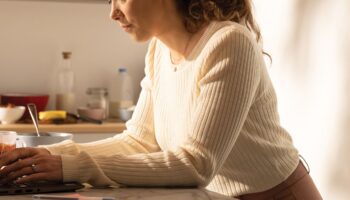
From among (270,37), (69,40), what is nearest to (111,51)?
(69,40)

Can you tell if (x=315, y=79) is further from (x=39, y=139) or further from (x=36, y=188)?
(x=36, y=188)

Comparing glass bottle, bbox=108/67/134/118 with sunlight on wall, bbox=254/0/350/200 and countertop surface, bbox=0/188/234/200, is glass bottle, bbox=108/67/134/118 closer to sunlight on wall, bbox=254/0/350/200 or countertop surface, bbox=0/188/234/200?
sunlight on wall, bbox=254/0/350/200

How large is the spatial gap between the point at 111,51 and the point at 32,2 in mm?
503

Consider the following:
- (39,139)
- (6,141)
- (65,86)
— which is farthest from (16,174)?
(65,86)

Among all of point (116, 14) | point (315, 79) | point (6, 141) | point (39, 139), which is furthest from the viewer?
point (315, 79)

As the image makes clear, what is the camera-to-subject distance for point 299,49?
273cm

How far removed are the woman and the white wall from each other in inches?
70.1

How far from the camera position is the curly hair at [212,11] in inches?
69.9

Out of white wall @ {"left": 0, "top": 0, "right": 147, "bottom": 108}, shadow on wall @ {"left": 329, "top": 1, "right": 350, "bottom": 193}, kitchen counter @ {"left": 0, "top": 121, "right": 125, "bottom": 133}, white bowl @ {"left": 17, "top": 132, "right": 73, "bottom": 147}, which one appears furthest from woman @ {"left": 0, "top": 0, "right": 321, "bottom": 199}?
white wall @ {"left": 0, "top": 0, "right": 147, "bottom": 108}

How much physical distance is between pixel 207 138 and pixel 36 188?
0.37 m

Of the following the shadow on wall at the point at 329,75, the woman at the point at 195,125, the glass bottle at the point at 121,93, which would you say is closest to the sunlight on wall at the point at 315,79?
the shadow on wall at the point at 329,75

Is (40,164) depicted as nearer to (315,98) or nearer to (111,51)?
(315,98)

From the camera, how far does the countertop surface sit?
1.30m

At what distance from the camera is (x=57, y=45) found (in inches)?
Result: 148
